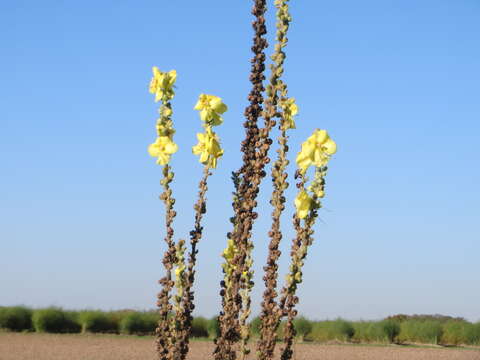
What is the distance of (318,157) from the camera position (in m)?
3.81

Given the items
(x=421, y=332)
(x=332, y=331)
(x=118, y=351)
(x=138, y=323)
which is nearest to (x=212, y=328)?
(x=138, y=323)

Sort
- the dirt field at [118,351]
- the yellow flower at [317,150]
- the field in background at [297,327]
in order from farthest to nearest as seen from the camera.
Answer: the field in background at [297,327], the dirt field at [118,351], the yellow flower at [317,150]

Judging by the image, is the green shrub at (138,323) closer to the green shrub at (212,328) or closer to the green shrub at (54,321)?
the green shrub at (54,321)

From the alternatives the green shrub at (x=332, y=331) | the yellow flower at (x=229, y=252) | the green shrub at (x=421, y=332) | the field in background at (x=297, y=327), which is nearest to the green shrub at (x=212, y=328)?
the field in background at (x=297, y=327)

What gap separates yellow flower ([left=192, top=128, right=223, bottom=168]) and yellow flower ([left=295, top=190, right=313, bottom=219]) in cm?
56

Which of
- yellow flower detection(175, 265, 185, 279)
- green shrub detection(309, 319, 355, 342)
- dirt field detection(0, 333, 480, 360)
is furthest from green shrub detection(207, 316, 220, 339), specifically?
yellow flower detection(175, 265, 185, 279)

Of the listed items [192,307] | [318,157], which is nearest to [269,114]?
[318,157]

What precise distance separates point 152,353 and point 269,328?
63.1ft

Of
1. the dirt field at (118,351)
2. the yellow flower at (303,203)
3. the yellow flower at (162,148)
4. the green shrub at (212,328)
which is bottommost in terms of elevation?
the dirt field at (118,351)

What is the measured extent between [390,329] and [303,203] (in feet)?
98.9

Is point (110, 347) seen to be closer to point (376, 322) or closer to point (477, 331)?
point (376, 322)

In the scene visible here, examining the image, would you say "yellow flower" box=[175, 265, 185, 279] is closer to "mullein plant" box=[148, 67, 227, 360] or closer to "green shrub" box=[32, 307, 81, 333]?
"mullein plant" box=[148, 67, 227, 360]

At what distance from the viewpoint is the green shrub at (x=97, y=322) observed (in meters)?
30.5

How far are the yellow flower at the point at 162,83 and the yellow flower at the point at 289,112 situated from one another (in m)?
→ 0.87
